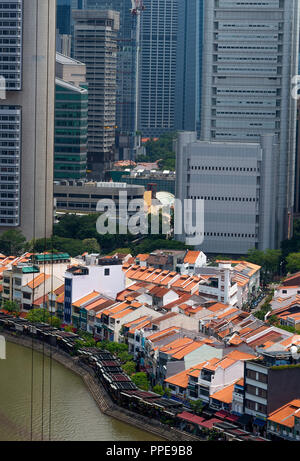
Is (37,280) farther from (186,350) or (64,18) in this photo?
(64,18)

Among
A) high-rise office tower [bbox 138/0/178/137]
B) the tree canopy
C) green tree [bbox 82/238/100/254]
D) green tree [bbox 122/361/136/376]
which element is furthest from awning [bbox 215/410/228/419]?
high-rise office tower [bbox 138/0/178/137]

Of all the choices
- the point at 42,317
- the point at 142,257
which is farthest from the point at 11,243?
the point at 42,317

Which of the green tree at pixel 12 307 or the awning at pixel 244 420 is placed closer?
the awning at pixel 244 420

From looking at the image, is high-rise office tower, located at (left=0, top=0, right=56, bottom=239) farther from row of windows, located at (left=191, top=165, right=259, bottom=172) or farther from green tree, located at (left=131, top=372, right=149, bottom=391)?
green tree, located at (left=131, top=372, right=149, bottom=391)

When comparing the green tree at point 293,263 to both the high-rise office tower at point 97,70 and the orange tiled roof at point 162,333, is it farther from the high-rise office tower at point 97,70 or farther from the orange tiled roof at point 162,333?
the high-rise office tower at point 97,70

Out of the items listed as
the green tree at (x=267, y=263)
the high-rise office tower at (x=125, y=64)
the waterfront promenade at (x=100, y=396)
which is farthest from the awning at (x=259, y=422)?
the high-rise office tower at (x=125, y=64)
